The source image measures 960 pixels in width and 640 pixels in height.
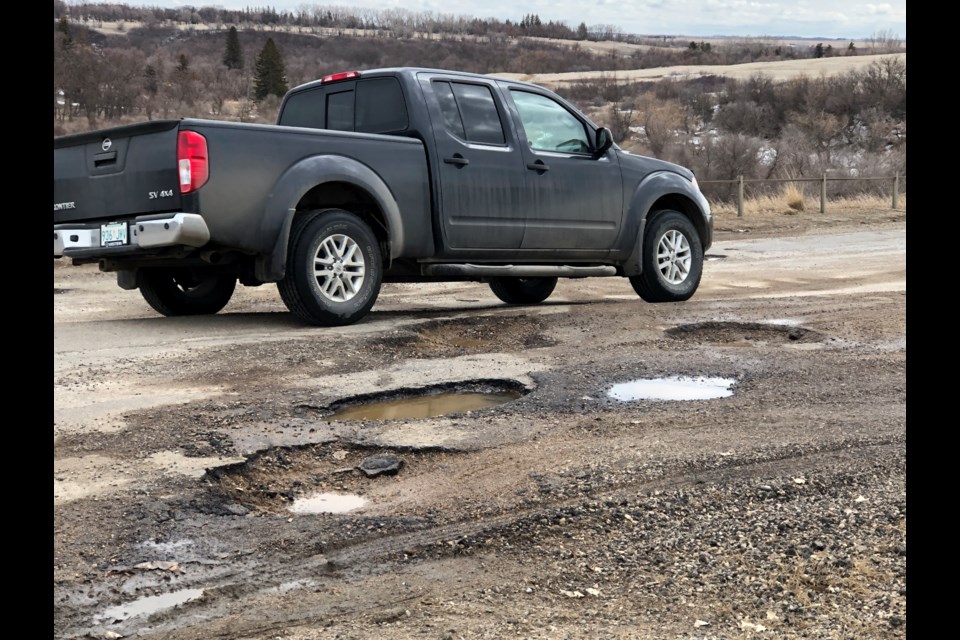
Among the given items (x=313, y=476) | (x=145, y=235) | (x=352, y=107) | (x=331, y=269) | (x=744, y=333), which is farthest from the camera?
(x=352, y=107)

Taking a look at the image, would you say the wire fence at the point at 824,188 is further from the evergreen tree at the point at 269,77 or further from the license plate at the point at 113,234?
the evergreen tree at the point at 269,77

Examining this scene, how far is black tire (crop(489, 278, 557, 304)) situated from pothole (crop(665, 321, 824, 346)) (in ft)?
8.66

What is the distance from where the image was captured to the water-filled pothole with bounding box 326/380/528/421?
5508 mm

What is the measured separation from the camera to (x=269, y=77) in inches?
2618

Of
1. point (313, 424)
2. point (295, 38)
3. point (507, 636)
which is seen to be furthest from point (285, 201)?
point (295, 38)

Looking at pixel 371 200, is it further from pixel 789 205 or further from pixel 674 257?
pixel 789 205

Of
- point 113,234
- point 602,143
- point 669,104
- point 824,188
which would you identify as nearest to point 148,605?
point 113,234

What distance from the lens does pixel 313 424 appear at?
511 centimetres

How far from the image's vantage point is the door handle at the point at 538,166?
350 inches

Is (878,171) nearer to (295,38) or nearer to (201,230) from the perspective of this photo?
(201,230)

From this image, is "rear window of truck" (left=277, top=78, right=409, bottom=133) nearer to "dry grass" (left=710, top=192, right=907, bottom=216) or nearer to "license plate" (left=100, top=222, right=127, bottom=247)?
"license plate" (left=100, top=222, right=127, bottom=247)

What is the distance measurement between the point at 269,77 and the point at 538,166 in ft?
199

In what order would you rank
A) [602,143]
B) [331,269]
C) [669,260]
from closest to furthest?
[331,269], [602,143], [669,260]

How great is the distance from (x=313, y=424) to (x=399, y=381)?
1.06 metres
